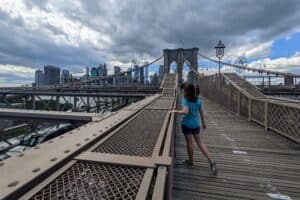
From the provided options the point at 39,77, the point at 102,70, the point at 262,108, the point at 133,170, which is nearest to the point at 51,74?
the point at 39,77

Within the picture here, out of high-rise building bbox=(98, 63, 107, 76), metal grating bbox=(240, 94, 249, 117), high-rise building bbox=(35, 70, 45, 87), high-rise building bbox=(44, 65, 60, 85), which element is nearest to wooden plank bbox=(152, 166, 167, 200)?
metal grating bbox=(240, 94, 249, 117)

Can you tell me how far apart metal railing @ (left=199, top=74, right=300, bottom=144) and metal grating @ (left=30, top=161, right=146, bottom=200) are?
4875 millimetres

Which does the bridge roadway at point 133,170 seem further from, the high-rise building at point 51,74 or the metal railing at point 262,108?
the high-rise building at point 51,74

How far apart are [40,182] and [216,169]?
8.73 feet

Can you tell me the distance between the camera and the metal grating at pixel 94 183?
3.26 ft

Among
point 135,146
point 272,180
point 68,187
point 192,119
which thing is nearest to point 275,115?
point 272,180

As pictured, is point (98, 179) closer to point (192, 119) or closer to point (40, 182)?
point (40, 182)

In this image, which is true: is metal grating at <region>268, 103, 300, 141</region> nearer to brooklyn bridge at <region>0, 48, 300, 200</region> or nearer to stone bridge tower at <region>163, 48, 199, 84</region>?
brooklyn bridge at <region>0, 48, 300, 200</region>

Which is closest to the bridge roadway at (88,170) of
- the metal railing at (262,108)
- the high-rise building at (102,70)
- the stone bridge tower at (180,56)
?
the metal railing at (262,108)

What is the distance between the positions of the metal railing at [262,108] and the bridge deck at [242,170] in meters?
0.38

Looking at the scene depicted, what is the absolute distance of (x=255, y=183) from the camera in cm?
271

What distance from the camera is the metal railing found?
4746 millimetres

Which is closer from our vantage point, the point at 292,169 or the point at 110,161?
the point at 110,161

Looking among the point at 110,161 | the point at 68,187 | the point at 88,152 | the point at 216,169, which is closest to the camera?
the point at 68,187
